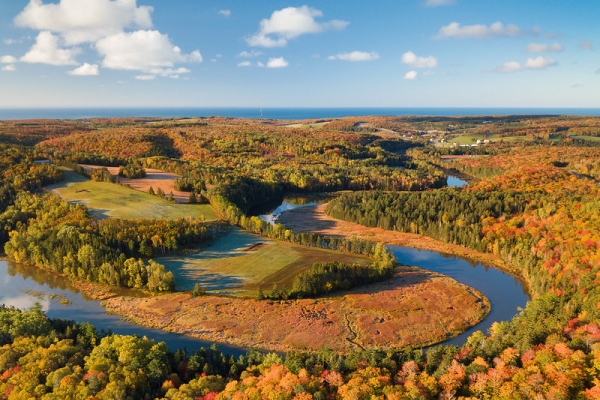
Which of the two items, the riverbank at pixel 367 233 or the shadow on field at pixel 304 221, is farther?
the shadow on field at pixel 304 221

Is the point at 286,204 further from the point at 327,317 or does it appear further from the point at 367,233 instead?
the point at 327,317

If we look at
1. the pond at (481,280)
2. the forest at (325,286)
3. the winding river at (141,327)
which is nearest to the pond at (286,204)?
Answer: the forest at (325,286)

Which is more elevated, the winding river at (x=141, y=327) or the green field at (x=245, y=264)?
the green field at (x=245, y=264)

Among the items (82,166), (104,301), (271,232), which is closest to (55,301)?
(104,301)

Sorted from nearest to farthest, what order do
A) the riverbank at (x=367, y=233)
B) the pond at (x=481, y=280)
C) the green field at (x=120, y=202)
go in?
the pond at (x=481, y=280)
the riverbank at (x=367, y=233)
the green field at (x=120, y=202)

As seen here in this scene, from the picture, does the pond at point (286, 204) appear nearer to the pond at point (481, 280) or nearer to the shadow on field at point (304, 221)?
the shadow on field at point (304, 221)

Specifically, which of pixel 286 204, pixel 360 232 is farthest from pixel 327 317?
pixel 286 204

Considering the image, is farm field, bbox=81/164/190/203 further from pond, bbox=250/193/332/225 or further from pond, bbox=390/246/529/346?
pond, bbox=390/246/529/346

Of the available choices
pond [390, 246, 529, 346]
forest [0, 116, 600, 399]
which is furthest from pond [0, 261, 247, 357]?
pond [390, 246, 529, 346]
